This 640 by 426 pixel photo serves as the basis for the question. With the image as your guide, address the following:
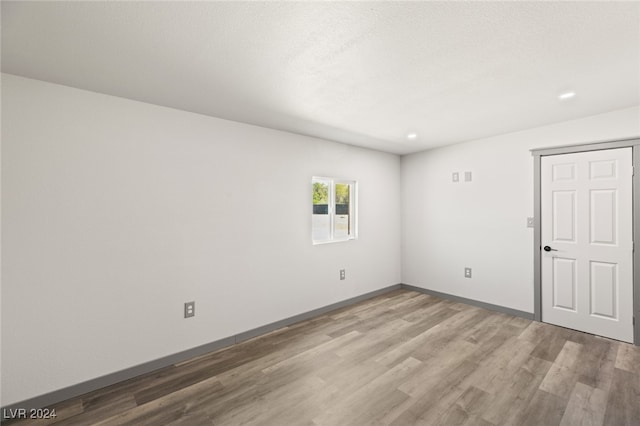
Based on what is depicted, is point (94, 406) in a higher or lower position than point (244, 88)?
lower

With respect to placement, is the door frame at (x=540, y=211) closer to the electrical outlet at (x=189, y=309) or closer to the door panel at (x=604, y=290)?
A: the door panel at (x=604, y=290)

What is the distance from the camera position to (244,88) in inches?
91.0

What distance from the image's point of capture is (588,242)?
3.21 meters

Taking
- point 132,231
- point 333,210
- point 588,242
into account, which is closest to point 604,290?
point 588,242

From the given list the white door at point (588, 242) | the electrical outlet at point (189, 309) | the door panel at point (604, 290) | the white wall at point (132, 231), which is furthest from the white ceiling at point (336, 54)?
the electrical outlet at point (189, 309)

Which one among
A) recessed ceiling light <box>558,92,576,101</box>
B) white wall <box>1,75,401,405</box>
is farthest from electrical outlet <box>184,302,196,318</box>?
recessed ceiling light <box>558,92,576,101</box>

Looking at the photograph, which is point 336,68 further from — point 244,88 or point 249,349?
point 249,349

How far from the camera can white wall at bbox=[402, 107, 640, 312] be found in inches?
136

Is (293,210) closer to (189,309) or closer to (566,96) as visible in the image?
(189,309)

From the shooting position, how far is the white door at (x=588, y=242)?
9.80 feet

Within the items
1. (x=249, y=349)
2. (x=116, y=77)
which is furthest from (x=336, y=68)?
(x=249, y=349)

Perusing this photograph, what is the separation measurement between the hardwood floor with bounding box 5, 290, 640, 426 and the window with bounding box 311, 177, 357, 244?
4.45 ft

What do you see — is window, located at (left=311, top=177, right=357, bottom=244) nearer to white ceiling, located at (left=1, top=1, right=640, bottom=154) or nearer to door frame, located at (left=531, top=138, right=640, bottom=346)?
white ceiling, located at (left=1, top=1, right=640, bottom=154)

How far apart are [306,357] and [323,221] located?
73.5 inches
